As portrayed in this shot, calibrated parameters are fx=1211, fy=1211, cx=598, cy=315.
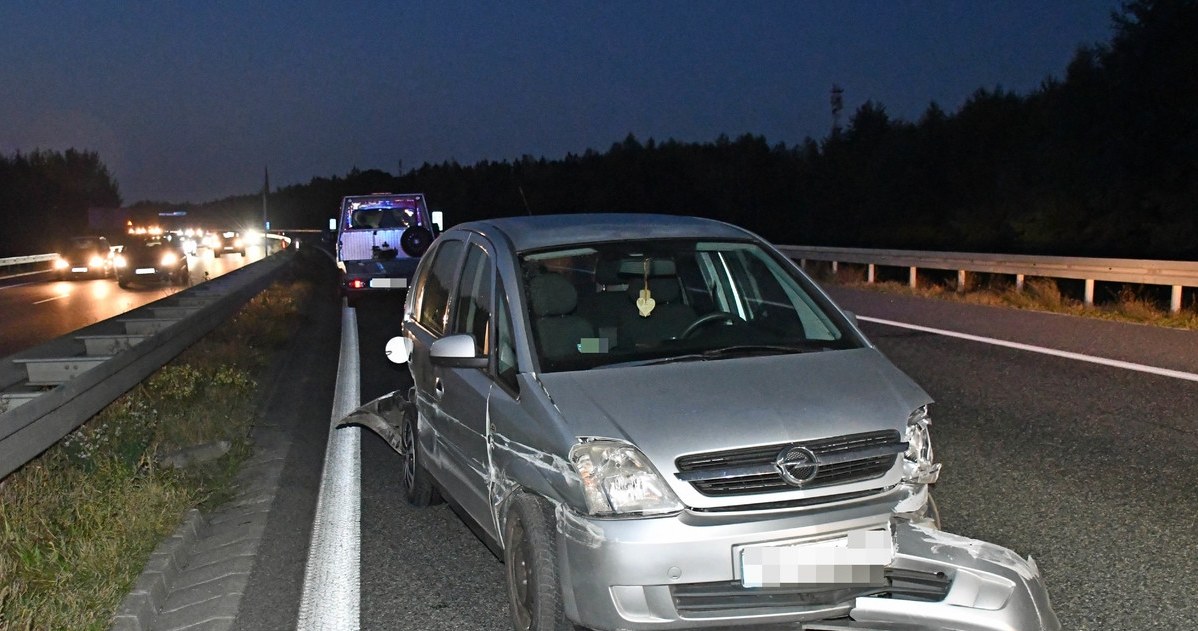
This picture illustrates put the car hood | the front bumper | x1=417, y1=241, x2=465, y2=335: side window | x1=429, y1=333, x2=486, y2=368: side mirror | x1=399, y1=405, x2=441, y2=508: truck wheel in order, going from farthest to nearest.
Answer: x1=399, y1=405, x2=441, y2=508: truck wheel, x1=417, y1=241, x2=465, y2=335: side window, x1=429, y1=333, x2=486, y2=368: side mirror, the car hood, the front bumper

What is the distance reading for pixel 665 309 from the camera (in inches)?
223

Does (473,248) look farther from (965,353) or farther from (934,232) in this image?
(934,232)

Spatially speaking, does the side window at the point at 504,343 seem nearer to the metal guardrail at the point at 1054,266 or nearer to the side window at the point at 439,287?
the side window at the point at 439,287

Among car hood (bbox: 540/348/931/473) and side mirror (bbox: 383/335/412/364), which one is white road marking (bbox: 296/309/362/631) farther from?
car hood (bbox: 540/348/931/473)

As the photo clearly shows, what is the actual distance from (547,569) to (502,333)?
4.33 feet

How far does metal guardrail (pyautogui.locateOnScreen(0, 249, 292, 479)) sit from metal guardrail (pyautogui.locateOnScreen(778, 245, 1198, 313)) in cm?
1232

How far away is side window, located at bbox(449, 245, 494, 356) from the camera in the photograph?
562 centimetres

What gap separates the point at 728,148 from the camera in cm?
11312

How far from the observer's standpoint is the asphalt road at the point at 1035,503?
5.12 m

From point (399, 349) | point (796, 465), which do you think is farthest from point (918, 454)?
point (399, 349)

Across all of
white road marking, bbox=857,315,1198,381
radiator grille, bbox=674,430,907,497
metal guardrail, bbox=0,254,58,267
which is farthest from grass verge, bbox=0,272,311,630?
metal guardrail, bbox=0,254,58,267

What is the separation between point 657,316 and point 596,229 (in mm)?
554

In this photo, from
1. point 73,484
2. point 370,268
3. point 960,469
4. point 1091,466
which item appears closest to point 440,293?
point 73,484

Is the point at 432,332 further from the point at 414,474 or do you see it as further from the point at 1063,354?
the point at 1063,354
